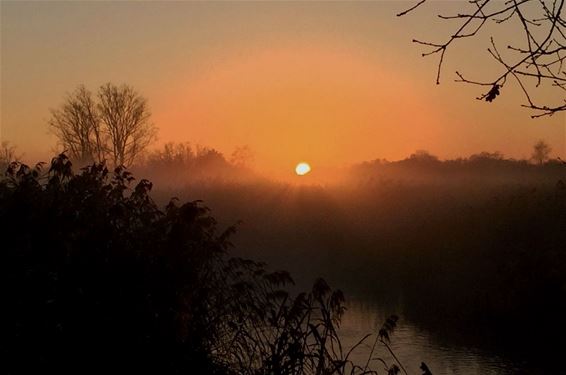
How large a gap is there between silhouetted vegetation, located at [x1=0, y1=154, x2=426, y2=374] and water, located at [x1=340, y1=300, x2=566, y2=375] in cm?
559

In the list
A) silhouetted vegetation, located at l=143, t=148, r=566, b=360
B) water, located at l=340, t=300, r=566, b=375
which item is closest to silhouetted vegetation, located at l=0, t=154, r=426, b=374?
water, located at l=340, t=300, r=566, b=375

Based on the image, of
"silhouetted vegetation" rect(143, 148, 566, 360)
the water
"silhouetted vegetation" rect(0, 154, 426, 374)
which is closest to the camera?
"silhouetted vegetation" rect(0, 154, 426, 374)

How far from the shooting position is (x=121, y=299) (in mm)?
6734

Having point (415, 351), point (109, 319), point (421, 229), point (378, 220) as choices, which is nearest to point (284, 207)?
point (378, 220)

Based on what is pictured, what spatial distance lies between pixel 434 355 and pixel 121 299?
8.73m

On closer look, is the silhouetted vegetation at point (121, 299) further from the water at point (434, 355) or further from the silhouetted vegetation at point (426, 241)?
the silhouetted vegetation at point (426, 241)

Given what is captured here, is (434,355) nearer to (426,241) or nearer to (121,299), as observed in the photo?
(121,299)

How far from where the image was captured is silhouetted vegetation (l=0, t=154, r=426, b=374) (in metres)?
6.48

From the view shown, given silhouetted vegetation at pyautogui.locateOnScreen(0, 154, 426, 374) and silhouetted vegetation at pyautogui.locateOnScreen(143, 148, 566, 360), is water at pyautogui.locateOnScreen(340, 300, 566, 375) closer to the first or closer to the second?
silhouetted vegetation at pyautogui.locateOnScreen(143, 148, 566, 360)

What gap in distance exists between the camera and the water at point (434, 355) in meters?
12.8

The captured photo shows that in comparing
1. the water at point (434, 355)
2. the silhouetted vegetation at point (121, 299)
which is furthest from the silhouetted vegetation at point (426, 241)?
the silhouetted vegetation at point (121, 299)

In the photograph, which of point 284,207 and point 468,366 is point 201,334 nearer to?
point 468,366

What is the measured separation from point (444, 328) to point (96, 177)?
10.2 metres

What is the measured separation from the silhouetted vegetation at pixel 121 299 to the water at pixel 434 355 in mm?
5593
